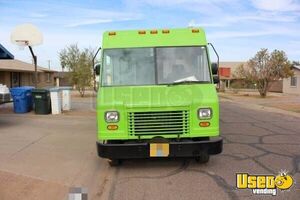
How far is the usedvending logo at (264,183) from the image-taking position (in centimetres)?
603

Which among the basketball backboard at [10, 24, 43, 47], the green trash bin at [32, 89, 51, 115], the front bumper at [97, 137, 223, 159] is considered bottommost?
the front bumper at [97, 137, 223, 159]

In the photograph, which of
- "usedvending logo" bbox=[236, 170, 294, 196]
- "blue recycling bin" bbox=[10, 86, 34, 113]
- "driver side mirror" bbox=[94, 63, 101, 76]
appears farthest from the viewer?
"blue recycling bin" bbox=[10, 86, 34, 113]

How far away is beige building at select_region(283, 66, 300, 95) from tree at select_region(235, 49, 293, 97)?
1167 centimetres

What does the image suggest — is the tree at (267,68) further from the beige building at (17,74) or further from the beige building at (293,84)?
the beige building at (17,74)

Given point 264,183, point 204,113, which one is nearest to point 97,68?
point 204,113

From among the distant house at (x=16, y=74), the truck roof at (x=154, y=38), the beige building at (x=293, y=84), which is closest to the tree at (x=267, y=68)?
the beige building at (x=293, y=84)

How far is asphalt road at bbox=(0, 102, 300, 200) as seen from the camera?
6.05 m

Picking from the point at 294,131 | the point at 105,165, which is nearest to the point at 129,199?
the point at 105,165

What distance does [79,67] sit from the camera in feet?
116

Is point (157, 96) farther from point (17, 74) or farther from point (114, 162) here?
point (17, 74)

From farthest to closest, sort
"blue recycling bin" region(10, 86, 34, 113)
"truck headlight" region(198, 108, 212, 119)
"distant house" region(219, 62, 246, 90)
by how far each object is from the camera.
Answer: "distant house" region(219, 62, 246, 90) < "blue recycling bin" region(10, 86, 34, 113) < "truck headlight" region(198, 108, 212, 119)

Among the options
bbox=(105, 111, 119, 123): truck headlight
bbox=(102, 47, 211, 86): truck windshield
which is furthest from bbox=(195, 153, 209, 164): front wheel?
bbox=(105, 111, 119, 123): truck headlight

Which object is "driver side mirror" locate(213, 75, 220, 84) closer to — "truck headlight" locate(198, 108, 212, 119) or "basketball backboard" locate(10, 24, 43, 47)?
"truck headlight" locate(198, 108, 212, 119)

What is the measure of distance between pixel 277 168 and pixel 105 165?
3381 mm
